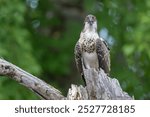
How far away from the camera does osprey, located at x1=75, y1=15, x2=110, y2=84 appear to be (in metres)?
6.62

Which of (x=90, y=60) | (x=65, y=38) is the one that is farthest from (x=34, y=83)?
(x=65, y=38)

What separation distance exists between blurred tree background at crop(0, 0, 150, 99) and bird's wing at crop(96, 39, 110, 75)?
9.53 feet

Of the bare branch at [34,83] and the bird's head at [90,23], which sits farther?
the bird's head at [90,23]

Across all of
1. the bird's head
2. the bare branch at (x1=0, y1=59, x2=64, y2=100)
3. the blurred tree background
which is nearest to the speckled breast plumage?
the bird's head

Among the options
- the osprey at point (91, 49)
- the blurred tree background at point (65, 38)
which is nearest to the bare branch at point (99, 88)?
the osprey at point (91, 49)

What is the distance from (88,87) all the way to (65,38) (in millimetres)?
5242

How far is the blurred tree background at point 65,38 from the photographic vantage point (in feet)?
32.7

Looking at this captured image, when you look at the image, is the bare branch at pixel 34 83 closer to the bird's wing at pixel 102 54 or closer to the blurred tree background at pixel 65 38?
the bird's wing at pixel 102 54

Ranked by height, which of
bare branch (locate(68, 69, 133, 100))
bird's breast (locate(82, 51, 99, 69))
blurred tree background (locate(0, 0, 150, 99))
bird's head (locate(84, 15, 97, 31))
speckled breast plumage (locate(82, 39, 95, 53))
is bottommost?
bare branch (locate(68, 69, 133, 100))

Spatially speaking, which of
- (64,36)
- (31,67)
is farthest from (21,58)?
(64,36)

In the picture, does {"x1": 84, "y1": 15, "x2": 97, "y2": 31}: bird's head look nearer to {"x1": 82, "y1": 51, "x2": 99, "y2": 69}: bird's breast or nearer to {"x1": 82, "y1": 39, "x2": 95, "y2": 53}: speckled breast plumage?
{"x1": 82, "y1": 39, "x2": 95, "y2": 53}: speckled breast plumage

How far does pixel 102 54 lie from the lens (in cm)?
671

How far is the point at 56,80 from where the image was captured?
38.6 ft

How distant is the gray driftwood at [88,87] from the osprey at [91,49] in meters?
0.41
